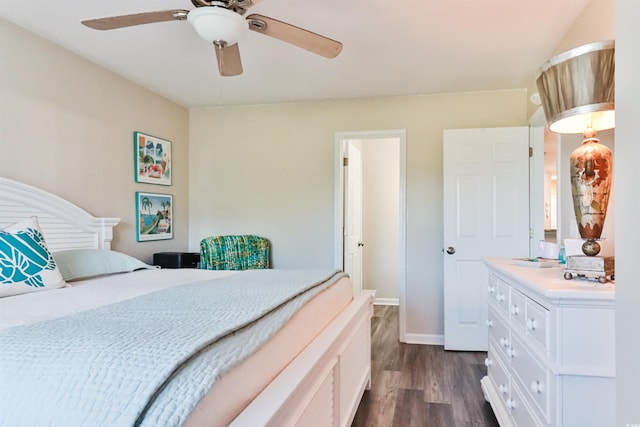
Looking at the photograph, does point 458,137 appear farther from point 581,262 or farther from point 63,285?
point 63,285

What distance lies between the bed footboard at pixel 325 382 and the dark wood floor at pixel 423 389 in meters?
0.17

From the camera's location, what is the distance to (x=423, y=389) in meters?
2.73

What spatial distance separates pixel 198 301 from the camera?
4.85ft

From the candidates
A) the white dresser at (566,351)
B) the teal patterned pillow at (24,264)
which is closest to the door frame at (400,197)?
the white dresser at (566,351)

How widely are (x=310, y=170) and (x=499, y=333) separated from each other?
8.18ft

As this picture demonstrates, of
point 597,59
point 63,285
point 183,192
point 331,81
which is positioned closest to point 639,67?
point 597,59

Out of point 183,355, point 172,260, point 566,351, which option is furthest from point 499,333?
point 172,260

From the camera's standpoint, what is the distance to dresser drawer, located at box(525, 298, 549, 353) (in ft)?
4.65

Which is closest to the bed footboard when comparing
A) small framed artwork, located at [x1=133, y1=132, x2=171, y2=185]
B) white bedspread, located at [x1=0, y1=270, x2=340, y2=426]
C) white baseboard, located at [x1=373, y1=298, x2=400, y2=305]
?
white bedspread, located at [x1=0, y1=270, x2=340, y2=426]

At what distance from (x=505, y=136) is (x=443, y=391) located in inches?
86.3

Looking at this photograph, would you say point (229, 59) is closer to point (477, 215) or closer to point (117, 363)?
point (117, 363)

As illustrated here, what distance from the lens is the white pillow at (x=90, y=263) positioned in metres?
2.35

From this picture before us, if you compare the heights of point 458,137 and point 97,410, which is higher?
point 458,137

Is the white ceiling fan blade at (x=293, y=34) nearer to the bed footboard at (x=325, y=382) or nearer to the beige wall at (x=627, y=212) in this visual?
the bed footboard at (x=325, y=382)
